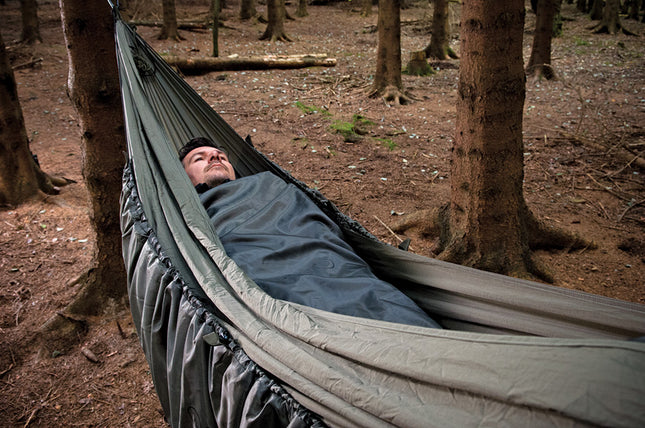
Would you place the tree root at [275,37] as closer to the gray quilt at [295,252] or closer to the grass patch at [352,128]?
the grass patch at [352,128]

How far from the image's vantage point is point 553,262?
2.23 m

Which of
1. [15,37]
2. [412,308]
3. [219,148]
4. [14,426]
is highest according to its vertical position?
[15,37]

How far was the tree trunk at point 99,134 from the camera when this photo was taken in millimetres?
1750

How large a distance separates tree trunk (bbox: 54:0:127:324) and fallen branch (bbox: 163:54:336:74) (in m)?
3.87

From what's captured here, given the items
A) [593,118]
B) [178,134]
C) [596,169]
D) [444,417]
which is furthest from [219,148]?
[593,118]

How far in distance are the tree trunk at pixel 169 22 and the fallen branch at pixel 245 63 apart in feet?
7.42

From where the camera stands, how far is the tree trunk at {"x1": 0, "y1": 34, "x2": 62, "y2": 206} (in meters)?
2.71

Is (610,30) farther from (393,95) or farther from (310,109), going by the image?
(310,109)

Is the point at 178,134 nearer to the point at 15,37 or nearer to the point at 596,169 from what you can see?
the point at 596,169

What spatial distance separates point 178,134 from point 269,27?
6668mm

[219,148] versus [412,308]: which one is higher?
[219,148]

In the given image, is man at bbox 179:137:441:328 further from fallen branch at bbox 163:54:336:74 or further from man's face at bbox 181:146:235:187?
fallen branch at bbox 163:54:336:74

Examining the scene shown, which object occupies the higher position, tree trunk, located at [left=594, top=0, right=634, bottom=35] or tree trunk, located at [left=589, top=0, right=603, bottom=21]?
tree trunk, located at [left=589, top=0, right=603, bottom=21]

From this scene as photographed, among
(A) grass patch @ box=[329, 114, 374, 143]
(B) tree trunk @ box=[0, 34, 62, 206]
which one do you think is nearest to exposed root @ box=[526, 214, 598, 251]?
(A) grass patch @ box=[329, 114, 374, 143]
